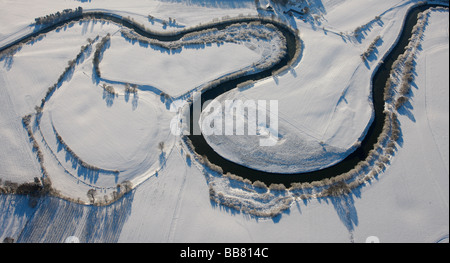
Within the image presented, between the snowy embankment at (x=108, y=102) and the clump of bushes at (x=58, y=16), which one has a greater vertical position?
the clump of bushes at (x=58, y=16)

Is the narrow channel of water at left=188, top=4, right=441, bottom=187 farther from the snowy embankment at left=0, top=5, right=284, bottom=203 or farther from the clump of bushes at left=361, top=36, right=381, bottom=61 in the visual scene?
the snowy embankment at left=0, top=5, right=284, bottom=203

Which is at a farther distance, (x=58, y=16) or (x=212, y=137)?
(x=58, y=16)

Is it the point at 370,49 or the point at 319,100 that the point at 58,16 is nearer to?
the point at 319,100

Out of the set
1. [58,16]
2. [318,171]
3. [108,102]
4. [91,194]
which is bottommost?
[318,171]

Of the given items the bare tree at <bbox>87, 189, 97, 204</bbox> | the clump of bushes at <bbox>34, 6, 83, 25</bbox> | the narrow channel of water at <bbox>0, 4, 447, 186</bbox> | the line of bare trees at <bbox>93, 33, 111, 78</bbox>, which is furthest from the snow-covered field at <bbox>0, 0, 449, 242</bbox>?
the clump of bushes at <bbox>34, 6, 83, 25</bbox>

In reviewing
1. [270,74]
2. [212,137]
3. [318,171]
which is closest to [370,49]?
[270,74]

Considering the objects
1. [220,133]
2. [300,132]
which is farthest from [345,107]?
[220,133]

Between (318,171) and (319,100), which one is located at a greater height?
(319,100)

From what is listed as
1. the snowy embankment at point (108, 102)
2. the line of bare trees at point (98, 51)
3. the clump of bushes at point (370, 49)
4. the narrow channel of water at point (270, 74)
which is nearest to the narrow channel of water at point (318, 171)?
the narrow channel of water at point (270, 74)

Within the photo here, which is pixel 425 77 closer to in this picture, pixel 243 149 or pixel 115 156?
pixel 243 149

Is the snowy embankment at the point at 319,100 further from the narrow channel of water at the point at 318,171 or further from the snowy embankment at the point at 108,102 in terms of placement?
the snowy embankment at the point at 108,102
